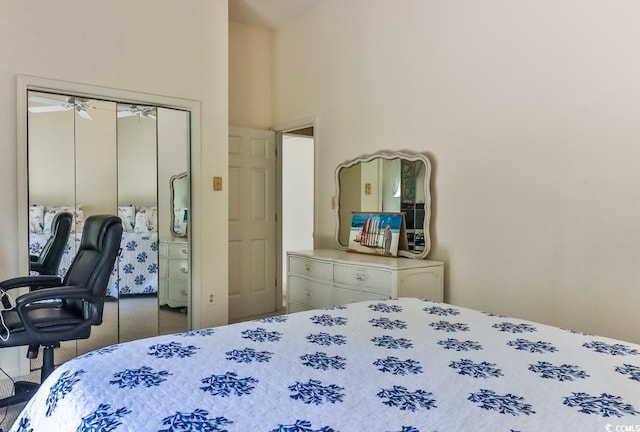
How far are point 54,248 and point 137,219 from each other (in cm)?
61

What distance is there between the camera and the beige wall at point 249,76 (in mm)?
4680

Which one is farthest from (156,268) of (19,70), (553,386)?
(553,386)

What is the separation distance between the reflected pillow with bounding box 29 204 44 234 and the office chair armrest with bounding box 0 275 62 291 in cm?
46

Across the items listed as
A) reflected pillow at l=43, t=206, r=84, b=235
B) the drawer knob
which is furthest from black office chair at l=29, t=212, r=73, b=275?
the drawer knob

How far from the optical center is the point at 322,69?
435 centimetres

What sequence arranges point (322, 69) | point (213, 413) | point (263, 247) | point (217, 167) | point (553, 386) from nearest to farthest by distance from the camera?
point (213, 413) → point (553, 386) → point (217, 167) → point (322, 69) → point (263, 247)

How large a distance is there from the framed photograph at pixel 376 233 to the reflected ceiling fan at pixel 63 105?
7.38 ft

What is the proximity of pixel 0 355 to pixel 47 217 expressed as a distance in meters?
0.95

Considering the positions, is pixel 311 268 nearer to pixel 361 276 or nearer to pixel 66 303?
pixel 361 276

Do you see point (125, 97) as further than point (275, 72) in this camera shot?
No

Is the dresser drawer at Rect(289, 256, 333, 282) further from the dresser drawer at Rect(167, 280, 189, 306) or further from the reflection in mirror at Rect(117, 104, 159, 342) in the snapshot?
the reflection in mirror at Rect(117, 104, 159, 342)

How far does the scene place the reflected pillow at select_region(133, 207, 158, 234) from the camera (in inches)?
139

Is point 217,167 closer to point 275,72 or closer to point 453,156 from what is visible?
point 275,72

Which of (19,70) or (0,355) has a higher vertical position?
(19,70)
